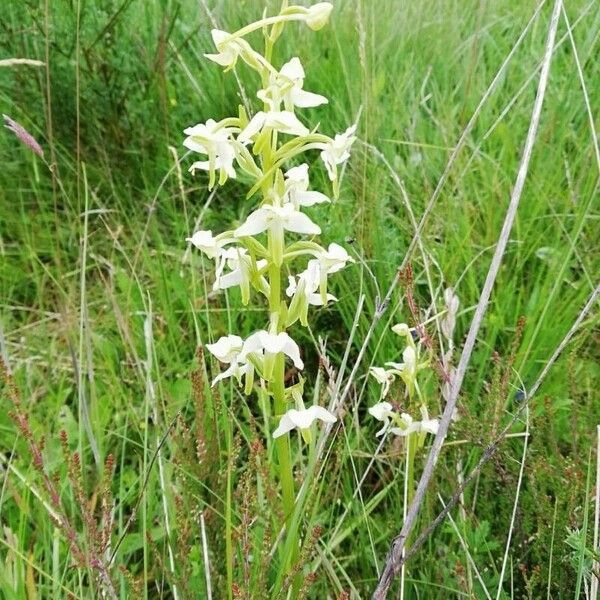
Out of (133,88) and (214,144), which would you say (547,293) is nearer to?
(214,144)

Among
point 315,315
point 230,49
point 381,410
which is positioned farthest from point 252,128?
point 315,315

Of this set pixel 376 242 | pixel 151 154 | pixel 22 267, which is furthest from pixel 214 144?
pixel 151 154

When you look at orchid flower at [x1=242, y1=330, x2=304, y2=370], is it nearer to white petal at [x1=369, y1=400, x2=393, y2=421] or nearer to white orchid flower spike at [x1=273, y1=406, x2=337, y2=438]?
white orchid flower spike at [x1=273, y1=406, x2=337, y2=438]

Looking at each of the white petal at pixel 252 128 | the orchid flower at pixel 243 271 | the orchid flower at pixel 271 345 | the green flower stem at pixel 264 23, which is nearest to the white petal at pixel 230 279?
the orchid flower at pixel 243 271

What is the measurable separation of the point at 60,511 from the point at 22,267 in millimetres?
1446

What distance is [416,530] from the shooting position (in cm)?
144

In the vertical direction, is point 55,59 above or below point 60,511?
above

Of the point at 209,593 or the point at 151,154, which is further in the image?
the point at 151,154

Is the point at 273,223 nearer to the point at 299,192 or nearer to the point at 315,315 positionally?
the point at 299,192

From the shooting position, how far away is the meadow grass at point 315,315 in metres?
1.33

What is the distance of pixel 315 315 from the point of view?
1983mm

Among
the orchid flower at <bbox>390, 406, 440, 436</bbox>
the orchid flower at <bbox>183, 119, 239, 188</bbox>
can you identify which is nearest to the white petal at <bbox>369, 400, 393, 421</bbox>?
the orchid flower at <bbox>390, 406, 440, 436</bbox>

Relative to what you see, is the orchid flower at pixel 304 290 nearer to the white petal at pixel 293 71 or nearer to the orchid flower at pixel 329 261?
the orchid flower at pixel 329 261

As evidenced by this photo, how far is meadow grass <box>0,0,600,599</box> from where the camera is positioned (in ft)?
4.36
